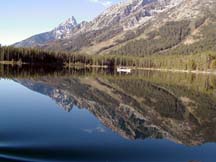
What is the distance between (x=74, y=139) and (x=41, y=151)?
698cm

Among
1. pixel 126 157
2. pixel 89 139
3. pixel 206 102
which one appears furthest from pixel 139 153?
pixel 206 102

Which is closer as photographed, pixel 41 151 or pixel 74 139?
pixel 41 151

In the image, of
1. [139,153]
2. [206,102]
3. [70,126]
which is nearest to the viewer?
[139,153]

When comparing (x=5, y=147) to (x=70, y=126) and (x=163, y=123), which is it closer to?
(x=70, y=126)

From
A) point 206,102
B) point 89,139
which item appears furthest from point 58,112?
point 206,102

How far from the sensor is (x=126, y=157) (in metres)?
30.6

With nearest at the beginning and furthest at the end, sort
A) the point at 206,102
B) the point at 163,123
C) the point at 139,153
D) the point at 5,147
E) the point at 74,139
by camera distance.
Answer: the point at 5,147
the point at 139,153
the point at 74,139
the point at 163,123
the point at 206,102

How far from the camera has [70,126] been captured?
44.0 m

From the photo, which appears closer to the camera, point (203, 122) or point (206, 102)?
point (203, 122)

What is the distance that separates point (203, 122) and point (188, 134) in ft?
34.2

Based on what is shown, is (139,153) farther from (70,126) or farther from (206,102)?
(206,102)

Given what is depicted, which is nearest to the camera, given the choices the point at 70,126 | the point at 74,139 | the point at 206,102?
the point at 74,139

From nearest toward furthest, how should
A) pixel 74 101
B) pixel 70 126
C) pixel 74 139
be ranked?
1. pixel 74 139
2. pixel 70 126
3. pixel 74 101

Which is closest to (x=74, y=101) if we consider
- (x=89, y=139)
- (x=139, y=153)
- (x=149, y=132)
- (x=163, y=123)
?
(x=163, y=123)
